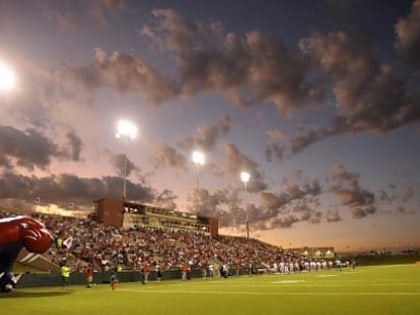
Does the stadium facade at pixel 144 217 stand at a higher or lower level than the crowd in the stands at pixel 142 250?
higher

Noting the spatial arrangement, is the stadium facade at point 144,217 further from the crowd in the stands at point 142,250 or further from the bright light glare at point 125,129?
the bright light glare at point 125,129

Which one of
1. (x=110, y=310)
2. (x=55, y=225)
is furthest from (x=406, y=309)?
(x=55, y=225)

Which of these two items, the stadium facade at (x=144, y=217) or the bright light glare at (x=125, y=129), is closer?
the bright light glare at (x=125, y=129)

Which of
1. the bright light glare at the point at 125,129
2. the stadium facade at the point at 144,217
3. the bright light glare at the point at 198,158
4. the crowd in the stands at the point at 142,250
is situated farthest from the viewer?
the bright light glare at the point at 198,158

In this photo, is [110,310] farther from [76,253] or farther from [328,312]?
[76,253]

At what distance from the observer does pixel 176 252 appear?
59.4 meters

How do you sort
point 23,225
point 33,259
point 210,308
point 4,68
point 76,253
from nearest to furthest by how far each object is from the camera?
point 210,308 < point 23,225 < point 4,68 < point 33,259 < point 76,253

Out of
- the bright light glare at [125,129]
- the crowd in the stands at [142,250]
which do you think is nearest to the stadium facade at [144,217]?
the crowd in the stands at [142,250]

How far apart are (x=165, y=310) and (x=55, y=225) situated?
4107 cm

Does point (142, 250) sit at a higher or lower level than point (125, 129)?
lower

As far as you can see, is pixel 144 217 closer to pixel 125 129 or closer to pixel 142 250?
pixel 142 250

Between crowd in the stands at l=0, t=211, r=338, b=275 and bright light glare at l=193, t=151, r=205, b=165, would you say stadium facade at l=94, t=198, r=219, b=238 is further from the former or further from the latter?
bright light glare at l=193, t=151, r=205, b=165

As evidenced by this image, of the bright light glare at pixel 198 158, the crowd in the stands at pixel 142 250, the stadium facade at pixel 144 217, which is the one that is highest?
the bright light glare at pixel 198 158

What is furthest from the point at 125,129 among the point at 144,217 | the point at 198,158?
the point at 144,217
